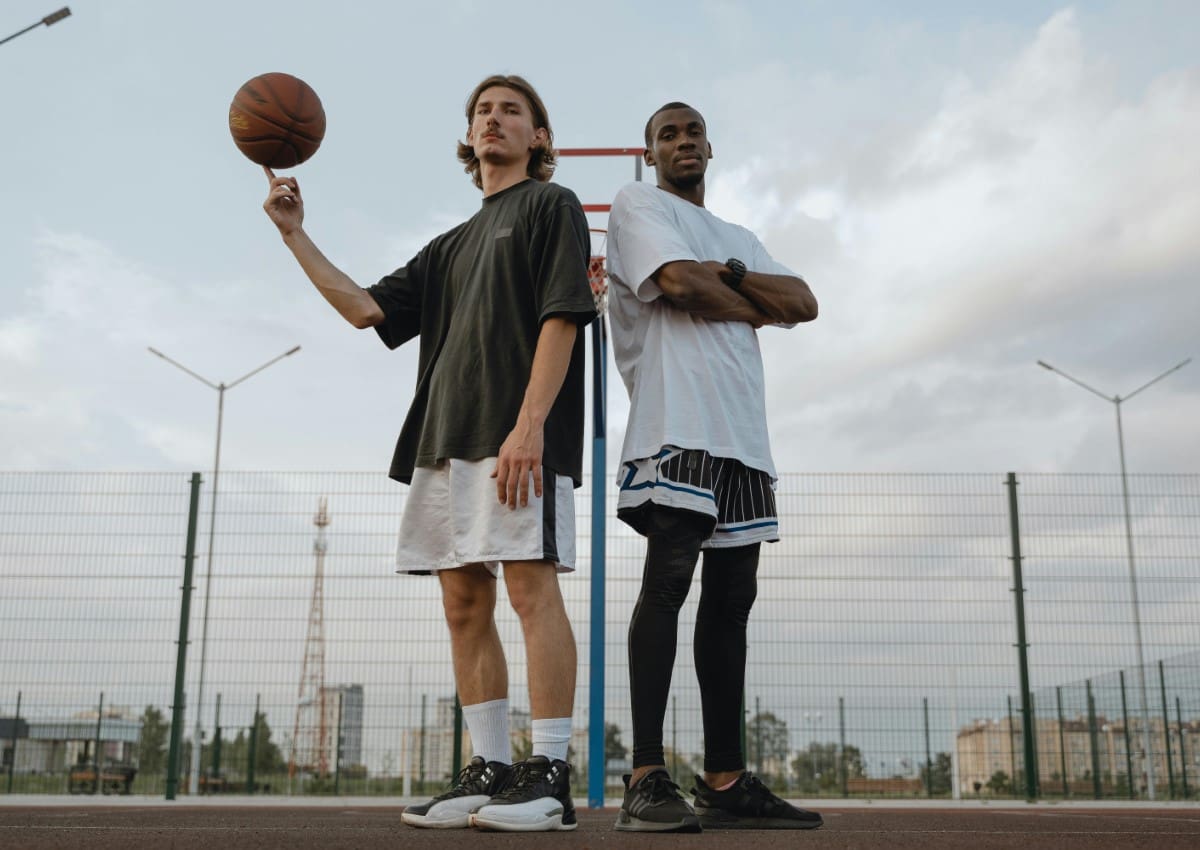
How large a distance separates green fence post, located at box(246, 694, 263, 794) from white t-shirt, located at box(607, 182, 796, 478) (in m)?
6.69

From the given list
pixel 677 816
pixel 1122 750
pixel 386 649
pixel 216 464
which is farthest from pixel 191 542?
pixel 1122 750

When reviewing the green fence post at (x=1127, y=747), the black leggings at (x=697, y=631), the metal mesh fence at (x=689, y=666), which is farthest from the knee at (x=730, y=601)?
the green fence post at (x=1127, y=747)

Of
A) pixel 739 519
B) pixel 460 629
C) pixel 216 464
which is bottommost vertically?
pixel 460 629

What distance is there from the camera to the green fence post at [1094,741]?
9.13m

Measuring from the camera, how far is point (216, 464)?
544 inches

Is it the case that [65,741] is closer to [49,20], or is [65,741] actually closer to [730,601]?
[49,20]

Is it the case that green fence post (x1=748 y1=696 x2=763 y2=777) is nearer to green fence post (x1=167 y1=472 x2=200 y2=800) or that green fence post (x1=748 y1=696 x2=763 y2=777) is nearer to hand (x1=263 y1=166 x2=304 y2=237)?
green fence post (x1=167 y1=472 x2=200 y2=800)

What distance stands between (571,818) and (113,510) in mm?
7322

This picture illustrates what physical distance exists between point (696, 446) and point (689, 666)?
18.3 feet

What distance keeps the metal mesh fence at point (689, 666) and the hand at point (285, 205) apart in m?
5.31

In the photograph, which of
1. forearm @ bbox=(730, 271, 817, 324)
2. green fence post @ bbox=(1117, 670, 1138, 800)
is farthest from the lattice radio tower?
green fence post @ bbox=(1117, 670, 1138, 800)

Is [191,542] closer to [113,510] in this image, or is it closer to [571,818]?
[113,510]

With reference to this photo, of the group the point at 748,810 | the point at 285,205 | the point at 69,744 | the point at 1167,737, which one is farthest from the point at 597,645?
the point at 69,744

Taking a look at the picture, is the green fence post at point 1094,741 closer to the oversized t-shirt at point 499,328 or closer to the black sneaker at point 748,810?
the black sneaker at point 748,810
